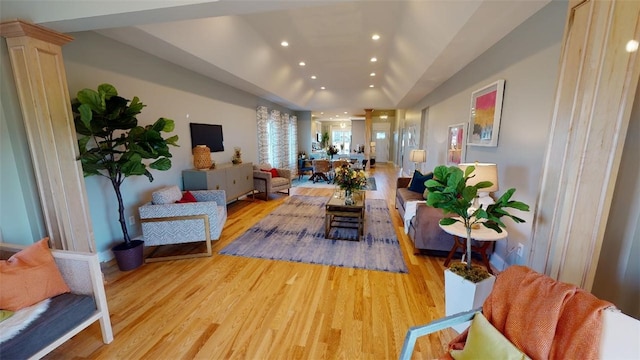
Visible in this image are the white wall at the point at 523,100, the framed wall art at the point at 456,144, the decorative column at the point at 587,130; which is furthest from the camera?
the framed wall art at the point at 456,144

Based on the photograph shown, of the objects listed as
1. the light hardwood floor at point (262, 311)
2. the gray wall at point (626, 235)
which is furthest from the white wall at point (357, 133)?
the gray wall at point (626, 235)

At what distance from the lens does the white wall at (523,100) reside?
2.03m

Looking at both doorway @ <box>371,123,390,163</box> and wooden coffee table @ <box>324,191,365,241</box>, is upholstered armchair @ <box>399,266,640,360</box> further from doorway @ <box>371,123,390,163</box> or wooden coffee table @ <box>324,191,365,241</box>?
doorway @ <box>371,123,390,163</box>

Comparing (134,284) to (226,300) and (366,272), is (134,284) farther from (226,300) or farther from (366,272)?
(366,272)

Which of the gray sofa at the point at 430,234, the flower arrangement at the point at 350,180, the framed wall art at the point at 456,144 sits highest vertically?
the framed wall art at the point at 456,144

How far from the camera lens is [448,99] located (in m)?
4.58

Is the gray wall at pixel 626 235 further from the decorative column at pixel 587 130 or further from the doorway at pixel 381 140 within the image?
the doorway at pixel 381 140

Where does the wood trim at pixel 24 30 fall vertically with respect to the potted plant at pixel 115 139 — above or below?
above

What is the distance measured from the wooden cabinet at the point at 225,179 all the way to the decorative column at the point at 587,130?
13.9ft

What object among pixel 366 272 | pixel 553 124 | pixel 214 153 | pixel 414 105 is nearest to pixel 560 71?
pixel 553 124

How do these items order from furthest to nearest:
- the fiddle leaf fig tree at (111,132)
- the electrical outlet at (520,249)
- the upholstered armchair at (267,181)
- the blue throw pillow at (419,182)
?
the upholstered armchair at (267,181), the blue throw pillow at (419,182), the electrical outlet at (520,249), the fiddle leaf fig tree at (111,132)

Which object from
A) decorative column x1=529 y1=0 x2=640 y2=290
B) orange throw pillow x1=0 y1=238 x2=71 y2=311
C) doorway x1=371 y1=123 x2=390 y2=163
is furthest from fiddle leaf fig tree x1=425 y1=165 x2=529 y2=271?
doorway x1=371 y1=123 x2=390 y2=163

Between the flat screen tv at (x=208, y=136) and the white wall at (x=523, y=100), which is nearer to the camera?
the white wall at (x=523, y=100)

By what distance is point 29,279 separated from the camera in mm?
1502
